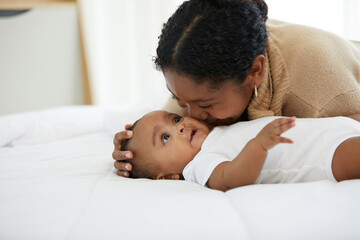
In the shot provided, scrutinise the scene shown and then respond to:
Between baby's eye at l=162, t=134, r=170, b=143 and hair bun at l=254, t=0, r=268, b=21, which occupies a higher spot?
hair bun at l=254, t=0, r=268, b=21

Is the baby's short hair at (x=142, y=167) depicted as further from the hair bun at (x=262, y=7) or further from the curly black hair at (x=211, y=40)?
the hair bun at (x=262, y=7)

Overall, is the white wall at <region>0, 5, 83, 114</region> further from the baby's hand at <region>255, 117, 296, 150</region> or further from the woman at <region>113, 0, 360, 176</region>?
the baby's hand at <region>255, 117, 296, 150</region>

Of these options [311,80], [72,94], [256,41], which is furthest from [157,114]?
[72,94]

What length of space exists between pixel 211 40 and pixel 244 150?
292 mm

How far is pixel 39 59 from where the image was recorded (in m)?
2.91

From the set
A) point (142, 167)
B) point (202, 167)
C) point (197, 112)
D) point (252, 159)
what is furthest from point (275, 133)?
point (142, 167)

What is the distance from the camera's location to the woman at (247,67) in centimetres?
93

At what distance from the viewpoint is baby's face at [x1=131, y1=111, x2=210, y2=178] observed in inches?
41.3

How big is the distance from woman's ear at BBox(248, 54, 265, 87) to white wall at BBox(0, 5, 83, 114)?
2.26 meters

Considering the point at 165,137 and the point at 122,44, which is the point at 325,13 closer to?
the point at 122,44

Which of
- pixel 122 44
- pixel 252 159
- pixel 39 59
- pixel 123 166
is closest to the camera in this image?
pixel 252 159

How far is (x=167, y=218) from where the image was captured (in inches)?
26.3

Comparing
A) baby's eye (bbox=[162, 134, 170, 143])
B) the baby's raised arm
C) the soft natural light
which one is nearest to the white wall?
the soft natural light

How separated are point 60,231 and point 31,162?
2.05 ft
